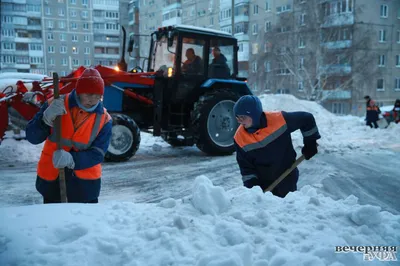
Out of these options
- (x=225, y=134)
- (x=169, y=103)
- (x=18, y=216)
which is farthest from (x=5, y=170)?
(x=18, y=216)

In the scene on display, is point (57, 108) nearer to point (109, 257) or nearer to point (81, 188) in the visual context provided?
point (81, 188)

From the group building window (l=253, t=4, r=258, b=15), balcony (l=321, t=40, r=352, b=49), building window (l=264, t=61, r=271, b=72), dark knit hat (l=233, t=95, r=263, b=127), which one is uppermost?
building window (l=253, t=4, r=258, b=15)

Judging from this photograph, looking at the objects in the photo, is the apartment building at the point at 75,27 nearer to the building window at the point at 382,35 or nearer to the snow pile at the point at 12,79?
the snow pile at the point at 12,79

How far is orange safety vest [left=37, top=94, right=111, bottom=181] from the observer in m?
2.83

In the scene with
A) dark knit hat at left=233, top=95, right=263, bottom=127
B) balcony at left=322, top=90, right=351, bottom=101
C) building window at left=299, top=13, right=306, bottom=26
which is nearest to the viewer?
dark knit hat at left=233, top=95, right=263, bottom=127

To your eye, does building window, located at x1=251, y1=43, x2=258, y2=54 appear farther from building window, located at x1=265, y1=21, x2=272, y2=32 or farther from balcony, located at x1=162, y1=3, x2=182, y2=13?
balcony, located at x1=162, y1=3, x2=182, y2=13

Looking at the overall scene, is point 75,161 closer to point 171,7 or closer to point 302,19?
point 171,7

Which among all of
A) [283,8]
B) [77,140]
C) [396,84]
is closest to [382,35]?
[396,84]

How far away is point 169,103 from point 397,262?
634 centimetres

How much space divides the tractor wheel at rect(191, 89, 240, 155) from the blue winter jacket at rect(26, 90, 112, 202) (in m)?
4.87

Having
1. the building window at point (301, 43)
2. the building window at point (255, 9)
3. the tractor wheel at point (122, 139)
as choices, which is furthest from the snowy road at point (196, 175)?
the building window at point (255, 9)

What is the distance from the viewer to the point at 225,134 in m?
8.23

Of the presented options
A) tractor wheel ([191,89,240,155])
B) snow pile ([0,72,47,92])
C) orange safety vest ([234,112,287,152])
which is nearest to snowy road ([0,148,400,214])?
tractor wheel ([191,89,240,155])

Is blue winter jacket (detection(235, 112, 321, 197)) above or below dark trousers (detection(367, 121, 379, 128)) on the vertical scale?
above
